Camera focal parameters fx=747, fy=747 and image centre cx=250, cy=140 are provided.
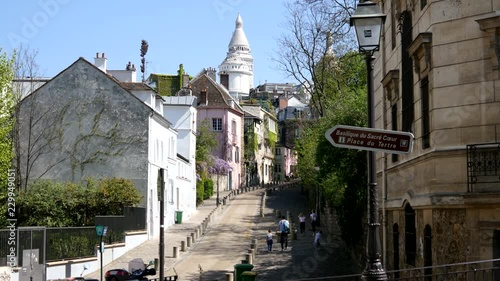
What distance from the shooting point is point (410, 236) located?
1758 cm

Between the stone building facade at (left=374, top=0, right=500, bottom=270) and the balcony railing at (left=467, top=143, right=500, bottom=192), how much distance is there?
0.02 metres

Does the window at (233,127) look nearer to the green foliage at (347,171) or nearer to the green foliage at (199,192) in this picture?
the green foliage at (199,192)

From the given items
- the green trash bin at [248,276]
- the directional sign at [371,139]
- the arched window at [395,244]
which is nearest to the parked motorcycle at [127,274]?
the green trash bin at [248,276]

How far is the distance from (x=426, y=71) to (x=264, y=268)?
19006 millimetres

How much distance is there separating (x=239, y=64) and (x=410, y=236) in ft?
517

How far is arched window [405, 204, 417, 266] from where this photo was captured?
17078 millimetres

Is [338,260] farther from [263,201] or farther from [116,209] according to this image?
[263,201]

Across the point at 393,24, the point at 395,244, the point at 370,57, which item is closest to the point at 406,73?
the point at 393,24

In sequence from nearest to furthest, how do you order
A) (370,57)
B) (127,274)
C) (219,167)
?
1. (370,57)
2. (127,274)
3. (219,167)

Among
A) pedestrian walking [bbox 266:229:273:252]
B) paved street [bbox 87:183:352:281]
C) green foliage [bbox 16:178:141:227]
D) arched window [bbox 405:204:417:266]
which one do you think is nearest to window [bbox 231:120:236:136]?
paved street [bbox 87:183:352:281]

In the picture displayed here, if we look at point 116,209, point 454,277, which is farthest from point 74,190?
point 454,277

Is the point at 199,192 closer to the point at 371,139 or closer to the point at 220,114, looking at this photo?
the point at 220,114

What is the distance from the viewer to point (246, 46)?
18475 centimetres

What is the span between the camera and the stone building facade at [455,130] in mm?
13438
